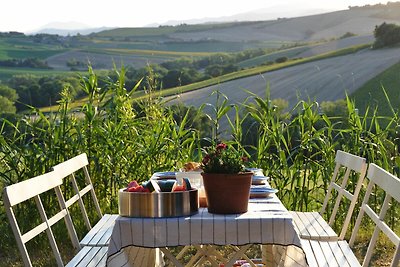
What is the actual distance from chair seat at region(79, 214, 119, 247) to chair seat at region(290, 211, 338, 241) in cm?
103

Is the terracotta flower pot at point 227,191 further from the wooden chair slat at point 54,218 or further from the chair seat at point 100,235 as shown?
the chair seat at point 100,235

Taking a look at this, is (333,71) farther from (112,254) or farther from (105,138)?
(112,254)

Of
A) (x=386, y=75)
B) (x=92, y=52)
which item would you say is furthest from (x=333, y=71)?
(x=92, y=52)

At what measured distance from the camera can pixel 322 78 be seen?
1480 inches

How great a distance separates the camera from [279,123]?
202 inches

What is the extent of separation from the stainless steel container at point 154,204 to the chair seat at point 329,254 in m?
0.76

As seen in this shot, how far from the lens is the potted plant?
265cm

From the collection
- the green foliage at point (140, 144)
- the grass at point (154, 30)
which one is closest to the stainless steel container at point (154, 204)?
the green foliage at point (140, 144)

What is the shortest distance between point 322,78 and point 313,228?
34.5 meters

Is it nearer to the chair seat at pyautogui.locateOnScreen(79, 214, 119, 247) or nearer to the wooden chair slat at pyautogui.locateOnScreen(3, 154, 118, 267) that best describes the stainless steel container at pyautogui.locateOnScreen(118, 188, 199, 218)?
the wooden chair slat at pyautogui.locateOnScreen(3, 154, 118, 267)

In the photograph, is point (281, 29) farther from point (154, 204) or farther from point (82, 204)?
point (154, 204)

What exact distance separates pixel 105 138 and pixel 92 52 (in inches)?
1871

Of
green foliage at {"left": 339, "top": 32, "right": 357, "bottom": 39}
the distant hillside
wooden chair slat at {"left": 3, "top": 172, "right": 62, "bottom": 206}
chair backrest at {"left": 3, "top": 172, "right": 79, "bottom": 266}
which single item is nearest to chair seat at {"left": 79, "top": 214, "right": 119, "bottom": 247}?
chair backrest at {"left": 3, "top": 172, "right": 79, "bottom": 266}

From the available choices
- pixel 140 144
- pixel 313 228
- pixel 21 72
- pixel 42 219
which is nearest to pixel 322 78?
pixel 21 72
